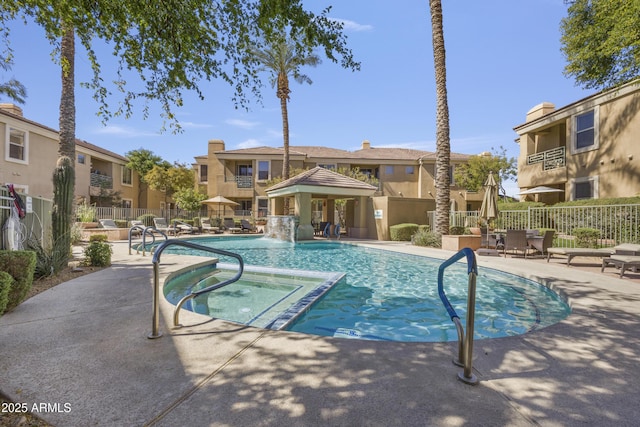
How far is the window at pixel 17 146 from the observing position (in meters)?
18.1

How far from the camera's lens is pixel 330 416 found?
2.06 meters

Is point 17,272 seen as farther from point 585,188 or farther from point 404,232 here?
point 585,188

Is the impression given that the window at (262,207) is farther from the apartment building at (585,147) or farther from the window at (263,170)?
the apartment building at (585,147)

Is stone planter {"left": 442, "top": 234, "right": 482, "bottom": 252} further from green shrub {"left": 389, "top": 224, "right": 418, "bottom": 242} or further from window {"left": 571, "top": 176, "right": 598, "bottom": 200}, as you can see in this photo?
window {"left": 571, "top": 176, "right": 598, "bottom": 200}

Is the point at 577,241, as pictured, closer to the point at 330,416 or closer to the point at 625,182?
the point at 625,182

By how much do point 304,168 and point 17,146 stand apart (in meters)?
21.1

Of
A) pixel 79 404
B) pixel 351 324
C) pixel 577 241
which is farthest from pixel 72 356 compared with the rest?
pixel 577 241

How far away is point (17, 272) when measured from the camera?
4348 mm

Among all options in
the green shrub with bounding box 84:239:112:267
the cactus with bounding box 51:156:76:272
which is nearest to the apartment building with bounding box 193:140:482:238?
the green shrub with bounding box 84:239:112:267

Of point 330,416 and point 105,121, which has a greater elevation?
point 105,121

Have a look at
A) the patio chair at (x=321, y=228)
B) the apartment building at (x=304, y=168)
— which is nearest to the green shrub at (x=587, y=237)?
the patio chair at (x=321, y=228)

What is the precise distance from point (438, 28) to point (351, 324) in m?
13.5

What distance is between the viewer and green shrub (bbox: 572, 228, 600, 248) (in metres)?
11.4

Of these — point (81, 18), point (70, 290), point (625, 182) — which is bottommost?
point (70, 290)
